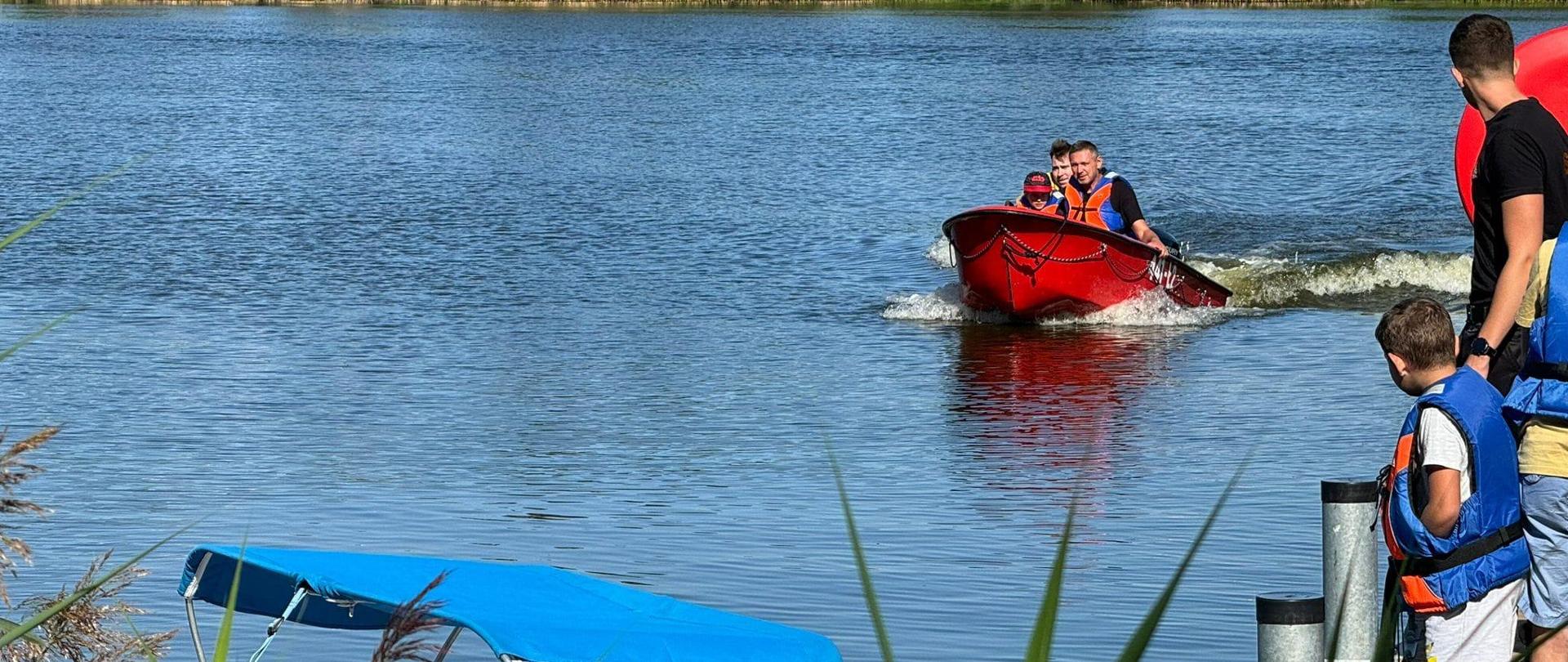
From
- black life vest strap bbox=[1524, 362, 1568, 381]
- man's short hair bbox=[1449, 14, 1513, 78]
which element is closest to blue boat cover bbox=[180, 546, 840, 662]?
black life vest strap bbox=[1524, 362, 1568, 381]

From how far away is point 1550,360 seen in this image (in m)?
4.21

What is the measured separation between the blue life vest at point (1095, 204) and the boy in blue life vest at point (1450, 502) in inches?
364

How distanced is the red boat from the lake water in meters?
0.25

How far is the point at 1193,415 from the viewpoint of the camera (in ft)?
35.4

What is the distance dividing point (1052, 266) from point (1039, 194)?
0.50 metres

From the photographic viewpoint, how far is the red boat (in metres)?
13.4

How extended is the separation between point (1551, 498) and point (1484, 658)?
14.7 inches

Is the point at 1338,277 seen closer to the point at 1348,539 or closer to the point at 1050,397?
the point at 1050,397

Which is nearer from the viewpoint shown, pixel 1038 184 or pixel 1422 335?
pixel 1422 335

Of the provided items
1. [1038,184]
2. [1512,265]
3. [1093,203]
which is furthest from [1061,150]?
[1512,265]

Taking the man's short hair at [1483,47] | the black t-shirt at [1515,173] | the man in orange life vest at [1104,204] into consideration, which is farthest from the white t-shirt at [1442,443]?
the man in orange life vest at [1104,204]

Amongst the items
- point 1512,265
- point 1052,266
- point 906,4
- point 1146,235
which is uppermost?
point 1512,265

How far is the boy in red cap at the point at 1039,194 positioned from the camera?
13.7 metres

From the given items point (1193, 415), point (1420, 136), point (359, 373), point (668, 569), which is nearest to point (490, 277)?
point (359, 373)
